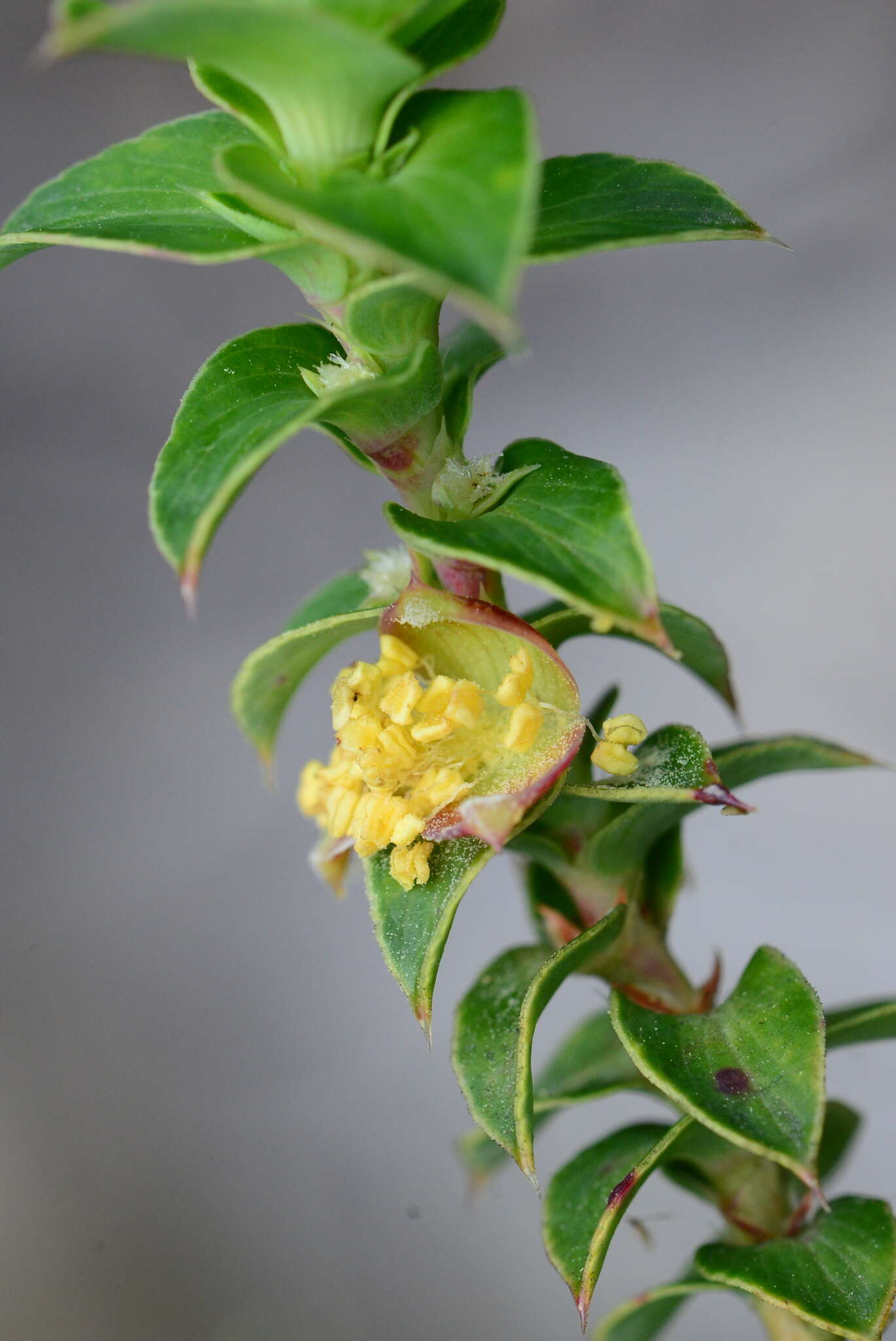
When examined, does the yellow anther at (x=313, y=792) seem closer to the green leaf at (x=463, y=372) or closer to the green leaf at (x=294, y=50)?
the green leaf at (x=463, y=372)

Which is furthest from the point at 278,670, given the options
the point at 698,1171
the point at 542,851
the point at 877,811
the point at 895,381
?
the point at 895,381

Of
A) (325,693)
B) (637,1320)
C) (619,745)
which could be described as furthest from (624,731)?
(325,693)

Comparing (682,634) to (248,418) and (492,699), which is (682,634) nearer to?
(492,699)

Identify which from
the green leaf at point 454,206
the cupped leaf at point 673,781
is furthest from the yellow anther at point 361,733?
the green leaf at point 454,206

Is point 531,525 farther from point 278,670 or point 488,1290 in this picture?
point 488,1290

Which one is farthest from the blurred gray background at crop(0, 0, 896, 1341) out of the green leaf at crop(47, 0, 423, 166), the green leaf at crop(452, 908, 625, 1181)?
the green leaf at crop(47, 0, 423, 166)
